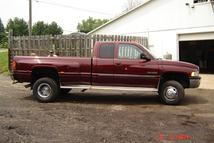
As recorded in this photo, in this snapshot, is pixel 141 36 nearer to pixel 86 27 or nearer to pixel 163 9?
pixel 163 9

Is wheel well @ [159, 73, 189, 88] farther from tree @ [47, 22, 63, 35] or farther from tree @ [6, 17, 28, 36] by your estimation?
tree @ [6, 17, 28, 36]

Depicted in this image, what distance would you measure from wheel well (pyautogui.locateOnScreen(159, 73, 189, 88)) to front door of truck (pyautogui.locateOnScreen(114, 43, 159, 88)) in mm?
289

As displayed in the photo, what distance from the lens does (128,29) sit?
951 inches

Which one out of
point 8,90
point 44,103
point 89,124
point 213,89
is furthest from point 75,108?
point 213,89

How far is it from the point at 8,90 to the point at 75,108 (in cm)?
494

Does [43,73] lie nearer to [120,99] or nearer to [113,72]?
[113,72]

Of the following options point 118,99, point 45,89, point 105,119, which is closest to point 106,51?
point 118,99

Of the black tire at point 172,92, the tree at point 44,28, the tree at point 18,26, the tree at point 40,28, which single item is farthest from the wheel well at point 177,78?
the tree at point 18,26

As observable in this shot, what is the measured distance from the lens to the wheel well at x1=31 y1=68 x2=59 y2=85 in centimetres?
1201

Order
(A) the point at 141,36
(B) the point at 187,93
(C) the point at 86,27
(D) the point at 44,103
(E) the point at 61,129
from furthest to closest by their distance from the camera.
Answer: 1. (C) the point at 86,27
2. (A) the point at 141,36
3. (B) the point at 187,93
4. (D) the point at 44,103
5. (E) the point at 61,129

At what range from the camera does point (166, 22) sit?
22359mm

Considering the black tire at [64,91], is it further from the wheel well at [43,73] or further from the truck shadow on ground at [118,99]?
the wheel well at [43,73]

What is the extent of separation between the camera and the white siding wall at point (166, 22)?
68.6ft

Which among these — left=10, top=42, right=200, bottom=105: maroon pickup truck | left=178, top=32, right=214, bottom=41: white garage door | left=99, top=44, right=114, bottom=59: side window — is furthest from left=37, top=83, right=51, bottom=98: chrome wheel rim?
left=178, top=32, right=214, bottom=41: white garage door
